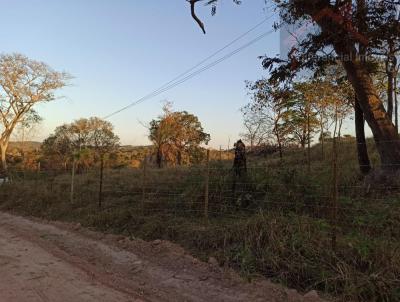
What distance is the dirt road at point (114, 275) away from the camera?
5.61 m

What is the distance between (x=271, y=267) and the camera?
6.28 meters

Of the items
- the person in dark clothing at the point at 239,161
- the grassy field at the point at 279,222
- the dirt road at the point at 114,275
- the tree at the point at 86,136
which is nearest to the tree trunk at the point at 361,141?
the grassy field at the point at 279,222

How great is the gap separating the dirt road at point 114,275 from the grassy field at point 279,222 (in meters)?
0.38

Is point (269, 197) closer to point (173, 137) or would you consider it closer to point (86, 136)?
point (173, 137)

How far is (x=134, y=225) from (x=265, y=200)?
3304mm

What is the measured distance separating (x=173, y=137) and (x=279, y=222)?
1286 inches

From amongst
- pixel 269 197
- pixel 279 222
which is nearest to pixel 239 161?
pixel 269 197

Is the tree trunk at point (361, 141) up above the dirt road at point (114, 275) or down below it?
above

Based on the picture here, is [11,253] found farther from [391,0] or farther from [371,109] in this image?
[391,0]

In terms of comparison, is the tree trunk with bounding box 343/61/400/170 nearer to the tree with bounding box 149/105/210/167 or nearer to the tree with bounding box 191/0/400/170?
the tree with bounding box 191/0/400/170

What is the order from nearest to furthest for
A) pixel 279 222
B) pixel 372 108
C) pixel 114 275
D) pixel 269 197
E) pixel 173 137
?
pixel 114 275, pixel 279 222, pixel 269 197, pixel 372 108, pixel 173 137

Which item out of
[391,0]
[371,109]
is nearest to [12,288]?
[371,109]

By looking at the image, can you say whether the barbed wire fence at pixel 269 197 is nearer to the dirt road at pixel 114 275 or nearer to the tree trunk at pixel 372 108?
the tree trunk at pixel 372 108

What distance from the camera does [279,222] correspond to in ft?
23.9
